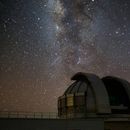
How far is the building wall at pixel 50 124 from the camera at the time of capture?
32156 mm

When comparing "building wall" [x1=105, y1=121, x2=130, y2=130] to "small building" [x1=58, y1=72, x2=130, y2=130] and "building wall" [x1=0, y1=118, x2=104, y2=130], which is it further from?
"building wall" [x1=0, y1=118, x2=104, y2=130]

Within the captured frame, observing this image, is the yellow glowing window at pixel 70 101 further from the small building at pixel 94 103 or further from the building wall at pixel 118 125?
the building wall at pixel 118 125

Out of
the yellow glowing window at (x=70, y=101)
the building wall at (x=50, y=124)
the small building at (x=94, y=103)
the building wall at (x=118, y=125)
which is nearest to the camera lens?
the building wall at (x=50, y=124)

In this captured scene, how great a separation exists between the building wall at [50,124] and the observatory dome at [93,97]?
1546mm

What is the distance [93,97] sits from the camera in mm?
37625

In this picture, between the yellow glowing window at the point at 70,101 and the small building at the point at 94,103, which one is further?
the yellow glowing window at the point at 70,101

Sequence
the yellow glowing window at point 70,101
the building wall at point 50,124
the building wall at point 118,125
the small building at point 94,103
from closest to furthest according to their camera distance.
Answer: the building wall at point 50,124 < the small building at point 94,103 < the building wall at point 118,125 < the yellow glowing window at point 70,101

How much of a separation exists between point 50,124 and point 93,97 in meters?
6.44

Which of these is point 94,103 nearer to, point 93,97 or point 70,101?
point 93,97

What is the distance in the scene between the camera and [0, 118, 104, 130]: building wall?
105 ft

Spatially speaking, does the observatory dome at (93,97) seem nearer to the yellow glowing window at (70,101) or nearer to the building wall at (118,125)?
the yellow glowing window at (70,101)

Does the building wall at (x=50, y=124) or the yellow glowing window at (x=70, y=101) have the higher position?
the yellow glowing window at (x=70, y=101)

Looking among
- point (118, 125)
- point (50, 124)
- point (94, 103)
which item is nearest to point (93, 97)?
point (94, 103)

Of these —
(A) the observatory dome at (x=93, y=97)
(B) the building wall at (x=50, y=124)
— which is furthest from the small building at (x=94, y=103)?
(B) the building wall at (x=50, y=124)
